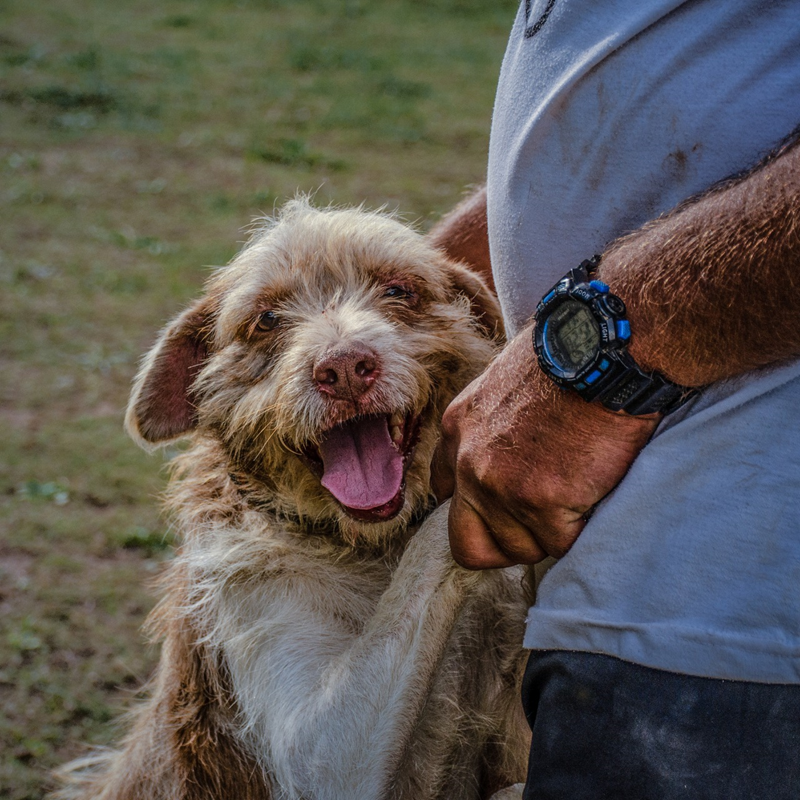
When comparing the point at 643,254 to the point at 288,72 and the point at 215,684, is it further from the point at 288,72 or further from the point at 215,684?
the point at 288,72

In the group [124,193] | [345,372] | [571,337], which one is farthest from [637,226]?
[124,193]

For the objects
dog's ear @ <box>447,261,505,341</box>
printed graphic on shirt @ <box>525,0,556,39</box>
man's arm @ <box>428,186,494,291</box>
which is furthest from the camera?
man's arm @ <box>428,186,494,291</box>

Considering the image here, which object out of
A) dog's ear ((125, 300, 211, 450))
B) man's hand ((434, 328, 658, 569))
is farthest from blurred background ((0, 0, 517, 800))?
man's hand ((434, 328, 658, 569))

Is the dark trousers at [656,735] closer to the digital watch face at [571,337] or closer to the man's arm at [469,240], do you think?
the digital watch face at [571,337]

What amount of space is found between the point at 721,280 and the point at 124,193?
910 cm

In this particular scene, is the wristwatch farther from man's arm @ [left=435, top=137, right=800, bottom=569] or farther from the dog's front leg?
the dog's front leg

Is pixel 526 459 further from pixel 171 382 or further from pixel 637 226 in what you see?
pixel 171 382

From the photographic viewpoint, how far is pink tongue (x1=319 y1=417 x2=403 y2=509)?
2.49 metres

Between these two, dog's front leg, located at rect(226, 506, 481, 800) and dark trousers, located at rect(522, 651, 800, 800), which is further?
dog's front leg, located at rect(226, 506, 481, 800)

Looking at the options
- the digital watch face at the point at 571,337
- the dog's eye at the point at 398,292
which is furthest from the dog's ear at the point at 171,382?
the digital watch face at the point at 571,337

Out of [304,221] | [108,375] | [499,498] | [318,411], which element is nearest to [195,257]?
[108,375]

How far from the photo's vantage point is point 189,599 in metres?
2.95

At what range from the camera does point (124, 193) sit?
980 centimetres

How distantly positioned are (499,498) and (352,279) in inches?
51.8
